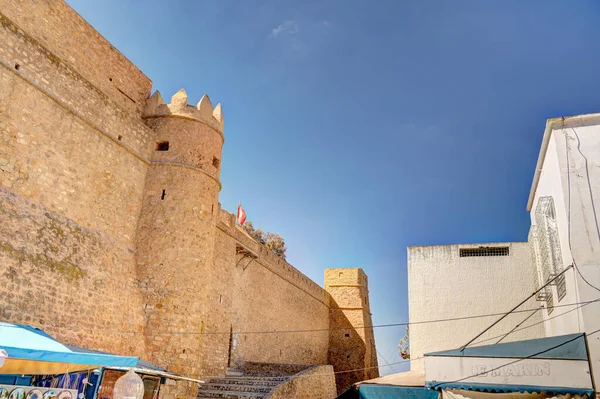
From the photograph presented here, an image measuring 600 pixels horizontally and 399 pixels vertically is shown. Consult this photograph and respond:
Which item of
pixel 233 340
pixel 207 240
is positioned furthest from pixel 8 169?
pixel 233 340

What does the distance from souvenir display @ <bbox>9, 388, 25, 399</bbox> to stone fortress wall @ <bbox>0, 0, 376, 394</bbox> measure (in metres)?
2.32

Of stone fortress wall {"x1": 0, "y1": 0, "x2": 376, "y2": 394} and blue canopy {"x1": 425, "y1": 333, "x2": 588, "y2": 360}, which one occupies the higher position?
stone fortress wall {"x1": 0, "y1": 0, "x2": 376, "y2": 394}

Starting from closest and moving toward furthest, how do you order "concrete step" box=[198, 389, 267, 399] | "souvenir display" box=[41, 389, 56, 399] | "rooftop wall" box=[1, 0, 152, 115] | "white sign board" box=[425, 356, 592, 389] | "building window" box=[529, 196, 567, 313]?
"souvenir display" box=[41, 389, 56, 399] → "white sign board" box=[425, 356, 592, 389] → "building window" box=[529, 196, 567, 313] → "rooftop wall" box=[1, 0, 152, 115] → "concrete step" box=[198, 389, 267, 399]

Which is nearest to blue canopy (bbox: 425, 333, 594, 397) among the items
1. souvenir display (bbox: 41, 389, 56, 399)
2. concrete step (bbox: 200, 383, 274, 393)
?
concrete step (bbox: 200, 383, 274, 393)

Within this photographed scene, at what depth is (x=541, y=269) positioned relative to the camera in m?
11.7

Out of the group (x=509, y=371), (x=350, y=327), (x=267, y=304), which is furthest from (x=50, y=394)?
(x=350, y=327)

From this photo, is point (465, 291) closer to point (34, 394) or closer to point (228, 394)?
point (228, 394)

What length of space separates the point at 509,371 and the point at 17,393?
22.8 feet

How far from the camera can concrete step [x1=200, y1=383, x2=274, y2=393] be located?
11.4 m

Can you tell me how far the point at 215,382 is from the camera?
40.7 ft

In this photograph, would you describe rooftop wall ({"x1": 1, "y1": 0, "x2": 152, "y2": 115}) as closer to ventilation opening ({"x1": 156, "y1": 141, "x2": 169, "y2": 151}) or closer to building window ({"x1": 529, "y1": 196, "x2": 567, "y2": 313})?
ventilation opening ({"x1": 156, "y1": 141, "x2": 169, "y2": 151})

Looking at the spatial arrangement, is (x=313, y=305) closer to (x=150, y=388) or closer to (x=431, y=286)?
(x=431, y=286)

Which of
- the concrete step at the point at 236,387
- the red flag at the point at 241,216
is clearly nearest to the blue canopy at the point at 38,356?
the concrete step at the point at 236,387

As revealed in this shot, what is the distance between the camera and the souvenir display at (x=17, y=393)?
5.44m
